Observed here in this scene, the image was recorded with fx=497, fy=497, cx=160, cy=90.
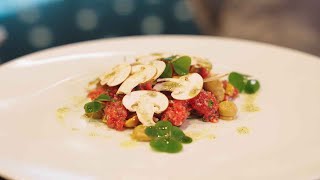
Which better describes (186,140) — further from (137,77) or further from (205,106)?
(137,77)

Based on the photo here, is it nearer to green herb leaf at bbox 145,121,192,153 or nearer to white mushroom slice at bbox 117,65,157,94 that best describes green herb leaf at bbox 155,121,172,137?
green herb leaf at bbox 145,121,192,153

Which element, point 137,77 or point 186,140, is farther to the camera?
point 137,77

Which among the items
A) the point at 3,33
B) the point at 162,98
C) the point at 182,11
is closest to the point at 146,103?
the point at 162,98

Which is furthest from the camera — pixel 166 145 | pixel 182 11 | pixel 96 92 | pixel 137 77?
pixel 182 11

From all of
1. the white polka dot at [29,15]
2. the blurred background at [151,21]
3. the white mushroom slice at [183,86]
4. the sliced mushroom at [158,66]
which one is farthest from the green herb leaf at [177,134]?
the white polka dot at [29,15]

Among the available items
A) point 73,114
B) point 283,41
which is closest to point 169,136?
point 73,114

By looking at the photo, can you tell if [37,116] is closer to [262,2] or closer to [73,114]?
[73,114]
